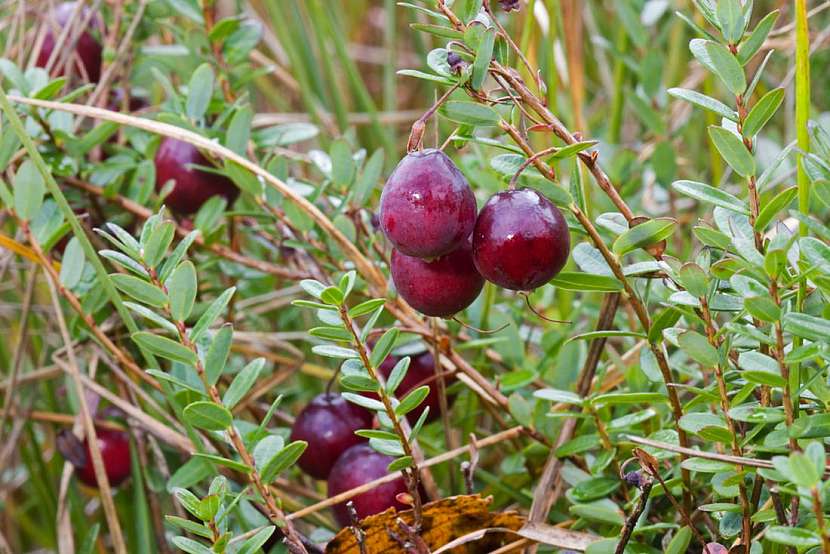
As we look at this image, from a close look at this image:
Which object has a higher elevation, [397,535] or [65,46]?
[65,46]

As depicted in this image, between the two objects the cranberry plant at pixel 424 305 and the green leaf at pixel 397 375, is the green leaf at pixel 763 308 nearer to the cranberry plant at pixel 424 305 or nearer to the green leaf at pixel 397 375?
the cranberry plant at pixel 424 305

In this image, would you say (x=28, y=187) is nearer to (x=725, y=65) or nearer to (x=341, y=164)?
(x=341, y=164)

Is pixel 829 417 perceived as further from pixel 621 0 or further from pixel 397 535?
pixel 621 0

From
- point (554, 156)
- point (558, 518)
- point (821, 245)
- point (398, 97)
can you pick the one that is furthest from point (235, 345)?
point (398, 97)

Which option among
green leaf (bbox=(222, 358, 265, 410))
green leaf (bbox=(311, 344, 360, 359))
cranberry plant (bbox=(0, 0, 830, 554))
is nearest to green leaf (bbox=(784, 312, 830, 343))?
cranberry plant (bbox=(0, 0, 830, 554))

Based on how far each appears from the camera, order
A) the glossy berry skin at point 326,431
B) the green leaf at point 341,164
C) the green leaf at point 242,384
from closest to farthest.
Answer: the green leaf at point 242,384, the glossy berry skin at point 326,431, the green leaf at point 341,164

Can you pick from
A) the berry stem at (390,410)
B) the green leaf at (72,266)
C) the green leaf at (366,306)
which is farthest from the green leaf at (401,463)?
the green leaf at (72,266)

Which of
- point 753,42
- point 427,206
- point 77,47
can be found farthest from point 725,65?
point 77,47

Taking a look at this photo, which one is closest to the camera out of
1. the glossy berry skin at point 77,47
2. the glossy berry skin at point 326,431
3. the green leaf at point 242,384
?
the green leaf at point 242,384
